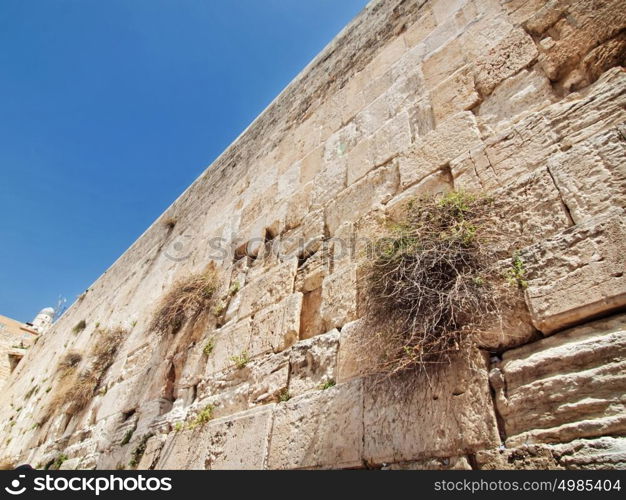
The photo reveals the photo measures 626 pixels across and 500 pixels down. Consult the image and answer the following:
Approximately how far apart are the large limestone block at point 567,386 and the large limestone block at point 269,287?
1.80m

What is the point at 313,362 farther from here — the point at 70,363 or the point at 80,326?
the point at 80,326

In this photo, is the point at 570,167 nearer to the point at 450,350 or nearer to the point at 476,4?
the point at 450,350

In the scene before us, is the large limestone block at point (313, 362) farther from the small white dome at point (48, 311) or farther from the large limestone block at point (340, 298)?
the small white dome at point (48, 311)

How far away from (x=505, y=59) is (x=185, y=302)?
11.3 ft

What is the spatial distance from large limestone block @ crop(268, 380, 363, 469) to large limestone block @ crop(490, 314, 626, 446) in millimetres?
721

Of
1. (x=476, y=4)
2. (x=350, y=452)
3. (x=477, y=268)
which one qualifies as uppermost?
(x=476, y=4)

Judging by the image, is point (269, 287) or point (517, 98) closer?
point (517, 98)

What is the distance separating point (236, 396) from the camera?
9.37 feet

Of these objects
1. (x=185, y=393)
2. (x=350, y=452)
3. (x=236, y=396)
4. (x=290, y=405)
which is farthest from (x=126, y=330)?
(x=350, y=452)

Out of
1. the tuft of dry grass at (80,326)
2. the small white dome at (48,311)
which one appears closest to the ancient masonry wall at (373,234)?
the tuft of dry grass at (80,326)

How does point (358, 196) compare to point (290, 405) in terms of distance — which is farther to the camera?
point (358, 196)

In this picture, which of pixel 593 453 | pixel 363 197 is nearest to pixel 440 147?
pixel 363 197

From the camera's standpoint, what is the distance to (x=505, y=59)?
247 cm
